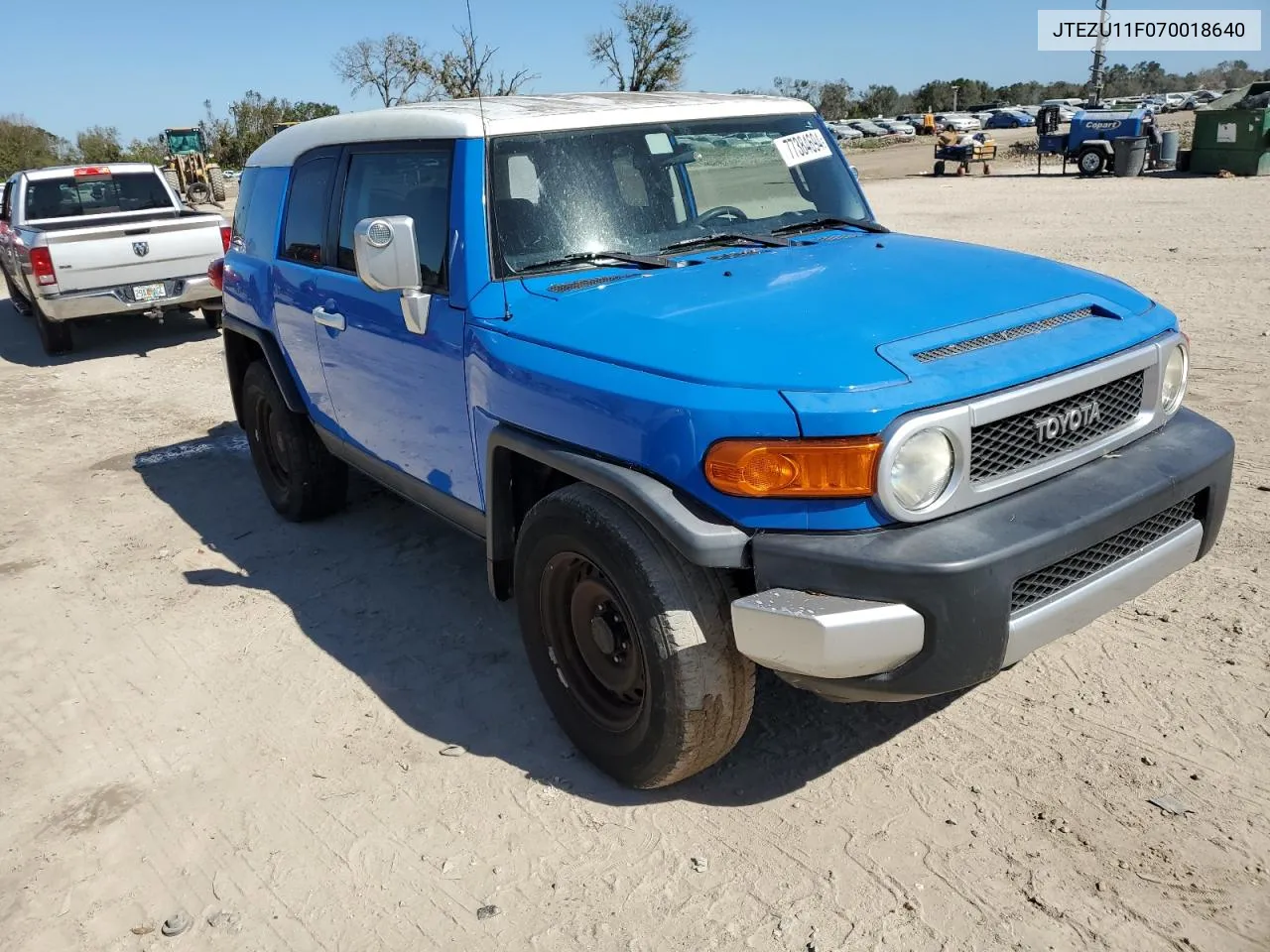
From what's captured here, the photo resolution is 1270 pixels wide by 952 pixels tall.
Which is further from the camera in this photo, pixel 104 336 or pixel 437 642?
pixel 104 336

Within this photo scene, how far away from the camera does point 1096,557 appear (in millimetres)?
2748

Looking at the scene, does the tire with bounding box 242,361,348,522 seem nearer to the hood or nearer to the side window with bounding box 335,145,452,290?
the side window with bounding box 335,145,452,290

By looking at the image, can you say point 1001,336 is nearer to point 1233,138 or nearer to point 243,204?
point 243,204

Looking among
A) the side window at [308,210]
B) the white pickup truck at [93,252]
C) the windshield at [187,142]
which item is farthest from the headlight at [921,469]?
the windshield at [187,142]

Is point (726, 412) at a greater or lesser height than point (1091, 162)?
greater

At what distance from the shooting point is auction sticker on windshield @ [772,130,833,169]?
13.4ft

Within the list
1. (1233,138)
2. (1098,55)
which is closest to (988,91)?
(1098,55)

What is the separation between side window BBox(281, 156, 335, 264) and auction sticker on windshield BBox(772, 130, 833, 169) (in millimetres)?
1949

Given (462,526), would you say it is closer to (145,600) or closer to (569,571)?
(569,571)

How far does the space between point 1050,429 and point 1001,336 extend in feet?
0.93

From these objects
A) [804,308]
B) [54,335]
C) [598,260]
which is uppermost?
[598,260]

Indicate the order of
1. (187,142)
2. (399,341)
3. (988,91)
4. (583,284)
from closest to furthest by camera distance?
(583,284)
(399,341)
(187,142)
(988,91)

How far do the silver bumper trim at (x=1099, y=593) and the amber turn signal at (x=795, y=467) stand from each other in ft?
1.78

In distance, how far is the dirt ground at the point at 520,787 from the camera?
2654 millimetres
